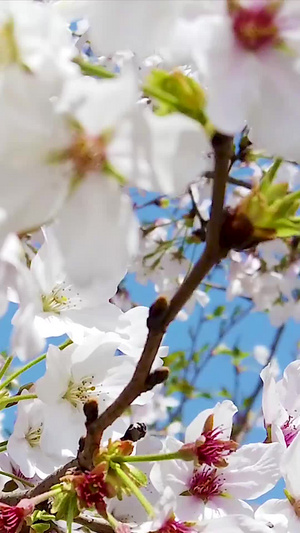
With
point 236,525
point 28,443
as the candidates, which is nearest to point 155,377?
point 236,525

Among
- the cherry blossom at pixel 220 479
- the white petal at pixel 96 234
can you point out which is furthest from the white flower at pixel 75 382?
the white petal at pixel 96 234

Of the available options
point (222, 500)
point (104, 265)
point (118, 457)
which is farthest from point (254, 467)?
point (104, 265)

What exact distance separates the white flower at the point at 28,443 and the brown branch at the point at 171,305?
0.29 metres

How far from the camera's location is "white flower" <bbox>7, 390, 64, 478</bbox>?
3.67ft

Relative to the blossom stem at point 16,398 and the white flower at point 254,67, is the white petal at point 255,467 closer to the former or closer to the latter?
the blossom stem at point 16,398

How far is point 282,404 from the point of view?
1.12 metres

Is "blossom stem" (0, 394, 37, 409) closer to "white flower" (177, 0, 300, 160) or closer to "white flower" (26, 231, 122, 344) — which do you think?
"white flower" (26, 231, 122, 344)

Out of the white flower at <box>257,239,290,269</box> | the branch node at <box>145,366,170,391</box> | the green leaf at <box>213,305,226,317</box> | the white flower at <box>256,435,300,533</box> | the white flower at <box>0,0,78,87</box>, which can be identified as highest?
the white flower at <box>0,0,78,87</box>

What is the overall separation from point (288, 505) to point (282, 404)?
18 centimetres

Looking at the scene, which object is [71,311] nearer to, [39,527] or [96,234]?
[39,527]

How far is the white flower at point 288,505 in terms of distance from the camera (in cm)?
95

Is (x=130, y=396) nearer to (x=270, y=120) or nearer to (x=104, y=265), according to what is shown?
(x=104, y=265)

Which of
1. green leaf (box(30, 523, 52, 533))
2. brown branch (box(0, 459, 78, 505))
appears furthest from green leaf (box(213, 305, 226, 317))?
green leaf (box(30, 523, 52, 533))

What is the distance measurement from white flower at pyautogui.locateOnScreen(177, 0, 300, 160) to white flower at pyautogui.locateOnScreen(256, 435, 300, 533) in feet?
1.62
